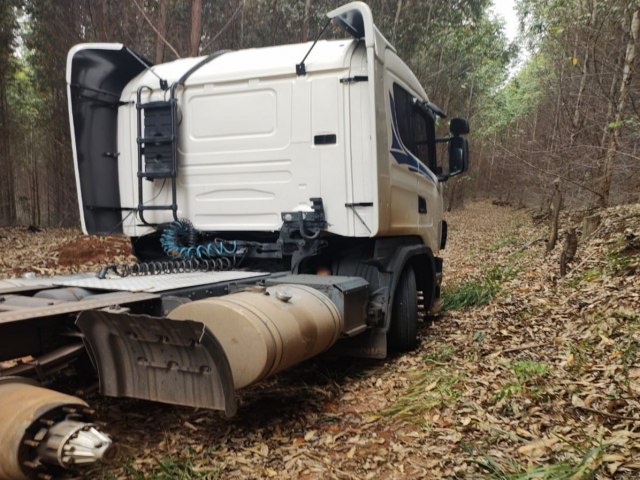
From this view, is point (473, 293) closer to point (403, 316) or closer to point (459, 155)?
point (459, 155)

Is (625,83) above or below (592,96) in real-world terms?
below

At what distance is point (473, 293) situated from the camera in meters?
7.35

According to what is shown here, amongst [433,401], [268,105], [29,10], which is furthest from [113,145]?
[29,10]

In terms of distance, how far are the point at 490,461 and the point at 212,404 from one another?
1527mm

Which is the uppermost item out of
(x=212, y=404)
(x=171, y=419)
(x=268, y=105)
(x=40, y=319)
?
(x=268, y=105)

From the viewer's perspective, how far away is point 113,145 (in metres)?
5.43

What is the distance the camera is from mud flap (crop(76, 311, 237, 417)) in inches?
106

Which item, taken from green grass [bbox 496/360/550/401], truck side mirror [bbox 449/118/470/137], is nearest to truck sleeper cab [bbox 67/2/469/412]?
truck side mirror [bbox 449/118/470/137]

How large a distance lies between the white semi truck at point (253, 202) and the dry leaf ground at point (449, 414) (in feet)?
1.61

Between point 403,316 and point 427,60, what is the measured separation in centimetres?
1849

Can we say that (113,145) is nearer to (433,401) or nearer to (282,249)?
(282,249)

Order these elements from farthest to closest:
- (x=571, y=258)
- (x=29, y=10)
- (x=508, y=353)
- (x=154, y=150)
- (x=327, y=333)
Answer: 1. (x=29, y=10)
2. (x=571, y=258)
3. (x=154, y=150)
4. (x=508, y=353)
5. (x=327, y=333)

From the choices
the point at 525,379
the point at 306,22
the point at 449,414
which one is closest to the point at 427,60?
the point at 306,22

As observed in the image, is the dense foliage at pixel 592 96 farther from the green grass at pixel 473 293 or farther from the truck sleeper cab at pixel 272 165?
the truck sleeper cab at pixel 272 165
